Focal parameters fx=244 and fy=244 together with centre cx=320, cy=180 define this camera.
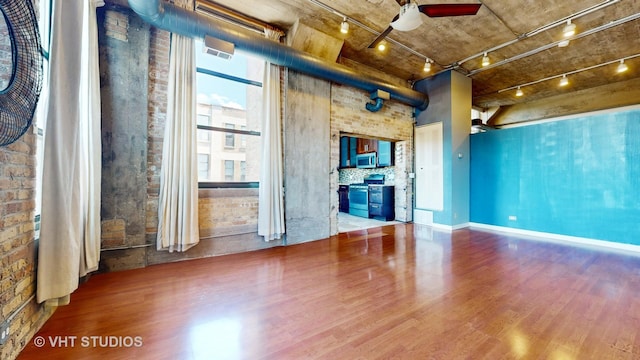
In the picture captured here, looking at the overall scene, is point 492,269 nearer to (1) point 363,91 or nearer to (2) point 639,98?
(1) point 363,91

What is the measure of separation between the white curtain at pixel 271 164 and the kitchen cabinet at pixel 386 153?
3.77m

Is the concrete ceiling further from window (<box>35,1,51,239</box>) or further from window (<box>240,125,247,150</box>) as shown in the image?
window (<box>35,1,51,239</box>)

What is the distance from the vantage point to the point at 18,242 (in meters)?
1.56

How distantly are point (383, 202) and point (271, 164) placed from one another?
373 cm

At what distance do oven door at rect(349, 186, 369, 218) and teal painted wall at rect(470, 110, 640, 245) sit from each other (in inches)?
105

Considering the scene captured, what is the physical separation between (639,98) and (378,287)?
834 cm

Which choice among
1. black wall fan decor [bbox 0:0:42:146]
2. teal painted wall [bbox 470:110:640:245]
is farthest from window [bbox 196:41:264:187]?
teal painted wall [bbox 470:110:640:245]

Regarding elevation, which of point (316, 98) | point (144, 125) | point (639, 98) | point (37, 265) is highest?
point (639, 98)

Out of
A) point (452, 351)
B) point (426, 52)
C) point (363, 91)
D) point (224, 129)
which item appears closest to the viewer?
point (452, 351)

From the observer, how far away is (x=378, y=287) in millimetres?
2578

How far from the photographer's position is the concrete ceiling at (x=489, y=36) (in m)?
3.62

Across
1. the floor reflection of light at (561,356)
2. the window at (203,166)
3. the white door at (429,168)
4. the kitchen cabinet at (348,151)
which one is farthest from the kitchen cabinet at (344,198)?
the floor reflection of light at (561,356)

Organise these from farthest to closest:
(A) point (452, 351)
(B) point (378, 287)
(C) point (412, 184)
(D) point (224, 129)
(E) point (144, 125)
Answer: (C) point (412, 184)
(D) point (224, 129)
(E) point (144, 125)
(B) point (378, 287)
(A) point (452, 351)

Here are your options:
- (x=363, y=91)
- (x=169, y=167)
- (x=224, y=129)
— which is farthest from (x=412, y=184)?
(x=169, y=167)
